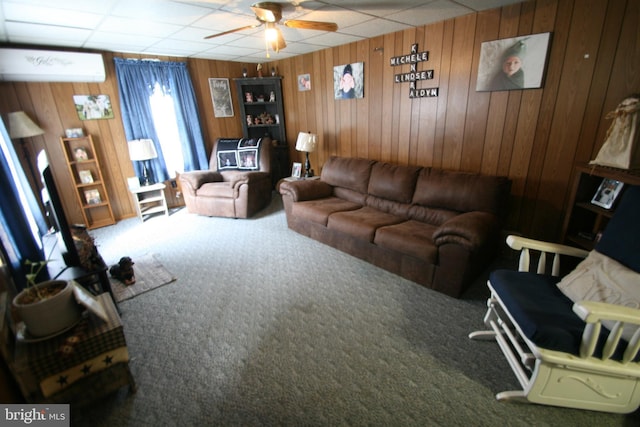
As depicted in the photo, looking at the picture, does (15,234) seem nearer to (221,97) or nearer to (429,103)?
(429,103)

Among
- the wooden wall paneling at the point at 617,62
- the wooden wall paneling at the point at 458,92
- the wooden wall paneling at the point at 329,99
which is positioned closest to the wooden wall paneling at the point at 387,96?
the wooden wall paneling at the point at 458,92

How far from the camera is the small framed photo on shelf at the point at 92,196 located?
4105 millimetres

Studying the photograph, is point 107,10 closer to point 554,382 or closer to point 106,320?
point 106,320

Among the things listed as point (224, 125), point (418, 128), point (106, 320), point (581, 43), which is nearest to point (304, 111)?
point (224, 125)

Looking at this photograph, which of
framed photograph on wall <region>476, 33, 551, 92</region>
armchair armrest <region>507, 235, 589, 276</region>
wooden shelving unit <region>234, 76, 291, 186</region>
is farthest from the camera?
wooden shelving unit <region>234, 76, 291, 186</region>

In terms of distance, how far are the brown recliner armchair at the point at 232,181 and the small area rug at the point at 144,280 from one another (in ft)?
4.44

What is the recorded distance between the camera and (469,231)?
7.05 ft

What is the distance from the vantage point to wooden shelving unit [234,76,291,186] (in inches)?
200

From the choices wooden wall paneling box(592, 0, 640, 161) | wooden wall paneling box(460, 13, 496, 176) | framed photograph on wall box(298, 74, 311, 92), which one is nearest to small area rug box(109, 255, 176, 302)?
wooden wall paneling box(460, 13, 496, 176)

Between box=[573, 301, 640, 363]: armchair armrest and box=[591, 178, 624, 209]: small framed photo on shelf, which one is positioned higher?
box=[591, 178, 624, 209]: small framed photo on shelf

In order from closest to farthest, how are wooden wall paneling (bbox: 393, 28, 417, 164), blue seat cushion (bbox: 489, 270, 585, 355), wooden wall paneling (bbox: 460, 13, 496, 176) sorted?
blue seat cushion (bbox: 489, 270, 585, 355) → wooden wall paneling (bbox: 460, 13, 496, 176) → wooden wall paneling (bbox: 393, 28, 417, 164)

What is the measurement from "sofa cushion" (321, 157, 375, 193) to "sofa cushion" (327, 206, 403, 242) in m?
0.46

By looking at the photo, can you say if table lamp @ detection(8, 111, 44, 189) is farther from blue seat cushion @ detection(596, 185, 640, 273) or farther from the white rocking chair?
blue seat cushion @ detection(596, 185, 640, 273)

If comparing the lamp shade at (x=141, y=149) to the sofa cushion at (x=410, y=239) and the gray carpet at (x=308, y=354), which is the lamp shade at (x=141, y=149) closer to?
the gray carpet at (x=308, y=354)
